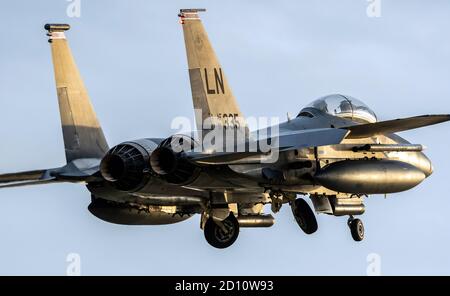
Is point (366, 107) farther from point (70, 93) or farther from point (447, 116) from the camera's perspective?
point (70, 93)

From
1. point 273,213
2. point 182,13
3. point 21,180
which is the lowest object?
point 273,213

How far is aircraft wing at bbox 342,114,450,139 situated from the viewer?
23.4 meters

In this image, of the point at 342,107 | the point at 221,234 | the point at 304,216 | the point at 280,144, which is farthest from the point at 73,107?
the point at 342,107

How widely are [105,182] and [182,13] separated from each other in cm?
392

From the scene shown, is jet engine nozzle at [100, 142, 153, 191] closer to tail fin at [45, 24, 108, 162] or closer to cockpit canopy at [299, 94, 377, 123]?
tail fin at [45, 24, 108, 162]

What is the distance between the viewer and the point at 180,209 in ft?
93.1

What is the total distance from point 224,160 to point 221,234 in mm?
3967

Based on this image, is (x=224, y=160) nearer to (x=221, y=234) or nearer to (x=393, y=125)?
(x=393, y=125)

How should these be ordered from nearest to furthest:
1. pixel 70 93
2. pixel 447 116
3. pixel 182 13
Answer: pixel 447 116
pixel 182 13
pixel 70 93

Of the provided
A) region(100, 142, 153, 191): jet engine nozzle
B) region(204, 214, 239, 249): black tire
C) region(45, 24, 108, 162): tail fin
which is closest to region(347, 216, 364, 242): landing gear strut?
region(204, 214, 239, 249): black tire

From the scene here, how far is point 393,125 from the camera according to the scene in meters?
24.0

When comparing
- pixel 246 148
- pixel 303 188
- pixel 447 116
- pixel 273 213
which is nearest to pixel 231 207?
pixel 273 213

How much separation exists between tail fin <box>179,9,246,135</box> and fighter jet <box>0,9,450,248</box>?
0.8 inches

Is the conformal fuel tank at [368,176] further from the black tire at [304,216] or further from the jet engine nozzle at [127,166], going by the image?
the jet engine nozzle at [127,166]
